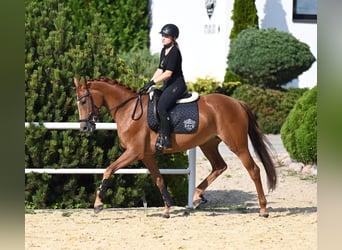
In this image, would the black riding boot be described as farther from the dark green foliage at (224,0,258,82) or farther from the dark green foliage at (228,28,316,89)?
the dark green foliage at (224,0,258,82)

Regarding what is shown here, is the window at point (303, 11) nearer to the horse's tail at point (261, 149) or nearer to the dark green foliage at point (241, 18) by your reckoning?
the dark green foliage at point (241, 18)

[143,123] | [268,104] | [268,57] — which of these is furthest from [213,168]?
[268,57]

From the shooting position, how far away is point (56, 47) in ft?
29.0

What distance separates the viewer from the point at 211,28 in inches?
845

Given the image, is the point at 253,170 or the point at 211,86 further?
the point at 211,86

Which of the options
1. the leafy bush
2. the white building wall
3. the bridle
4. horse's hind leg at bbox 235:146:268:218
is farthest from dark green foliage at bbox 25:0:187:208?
the white building wall

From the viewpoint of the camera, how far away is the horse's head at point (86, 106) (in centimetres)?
780

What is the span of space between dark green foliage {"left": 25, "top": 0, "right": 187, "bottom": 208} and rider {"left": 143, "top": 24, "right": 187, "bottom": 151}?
111 cm

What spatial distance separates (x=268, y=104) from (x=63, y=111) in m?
10.7

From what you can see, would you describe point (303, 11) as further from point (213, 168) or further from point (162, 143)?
point (162, 143)

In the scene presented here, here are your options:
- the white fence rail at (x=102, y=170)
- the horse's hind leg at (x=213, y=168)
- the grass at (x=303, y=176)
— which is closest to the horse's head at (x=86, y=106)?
the white fence rail at (x=102, y=170)

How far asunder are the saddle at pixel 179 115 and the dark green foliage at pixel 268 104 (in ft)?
34.9
